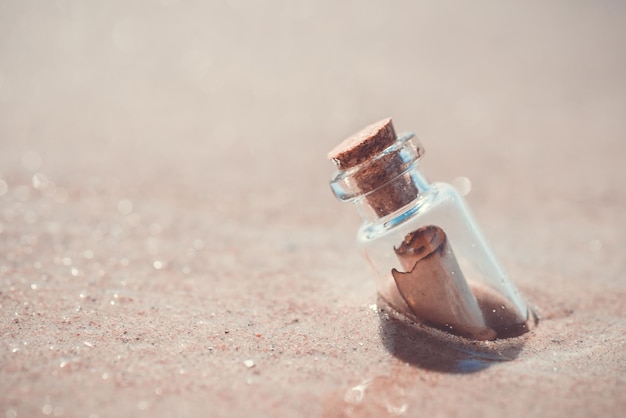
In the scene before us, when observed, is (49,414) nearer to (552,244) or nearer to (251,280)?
(251,280)

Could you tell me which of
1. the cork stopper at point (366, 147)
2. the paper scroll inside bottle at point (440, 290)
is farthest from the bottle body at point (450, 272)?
the cork stopper at point (366, 147)

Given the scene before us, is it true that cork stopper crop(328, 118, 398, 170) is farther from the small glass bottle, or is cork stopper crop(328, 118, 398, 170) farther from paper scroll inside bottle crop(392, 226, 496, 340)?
paper scroll inside bottle crop(392, 226, 496, 340)

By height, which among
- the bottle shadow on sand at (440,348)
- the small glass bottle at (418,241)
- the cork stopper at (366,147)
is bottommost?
the bottle shadow on sand at (440,348)

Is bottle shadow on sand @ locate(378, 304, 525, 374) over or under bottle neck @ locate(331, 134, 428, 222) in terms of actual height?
under

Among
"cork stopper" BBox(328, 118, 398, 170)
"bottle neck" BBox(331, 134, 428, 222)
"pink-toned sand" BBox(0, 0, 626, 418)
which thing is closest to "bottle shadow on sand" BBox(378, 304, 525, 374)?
"pink-toned sand" BBox(0, 0, 626, 418)

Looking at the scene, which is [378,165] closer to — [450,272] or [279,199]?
[450,272]

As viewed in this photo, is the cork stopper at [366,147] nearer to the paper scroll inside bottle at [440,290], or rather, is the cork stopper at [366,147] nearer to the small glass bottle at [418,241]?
the small glass bottle at [418,241]

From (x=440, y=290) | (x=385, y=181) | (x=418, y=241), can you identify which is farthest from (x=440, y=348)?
(x=385, y=181)
